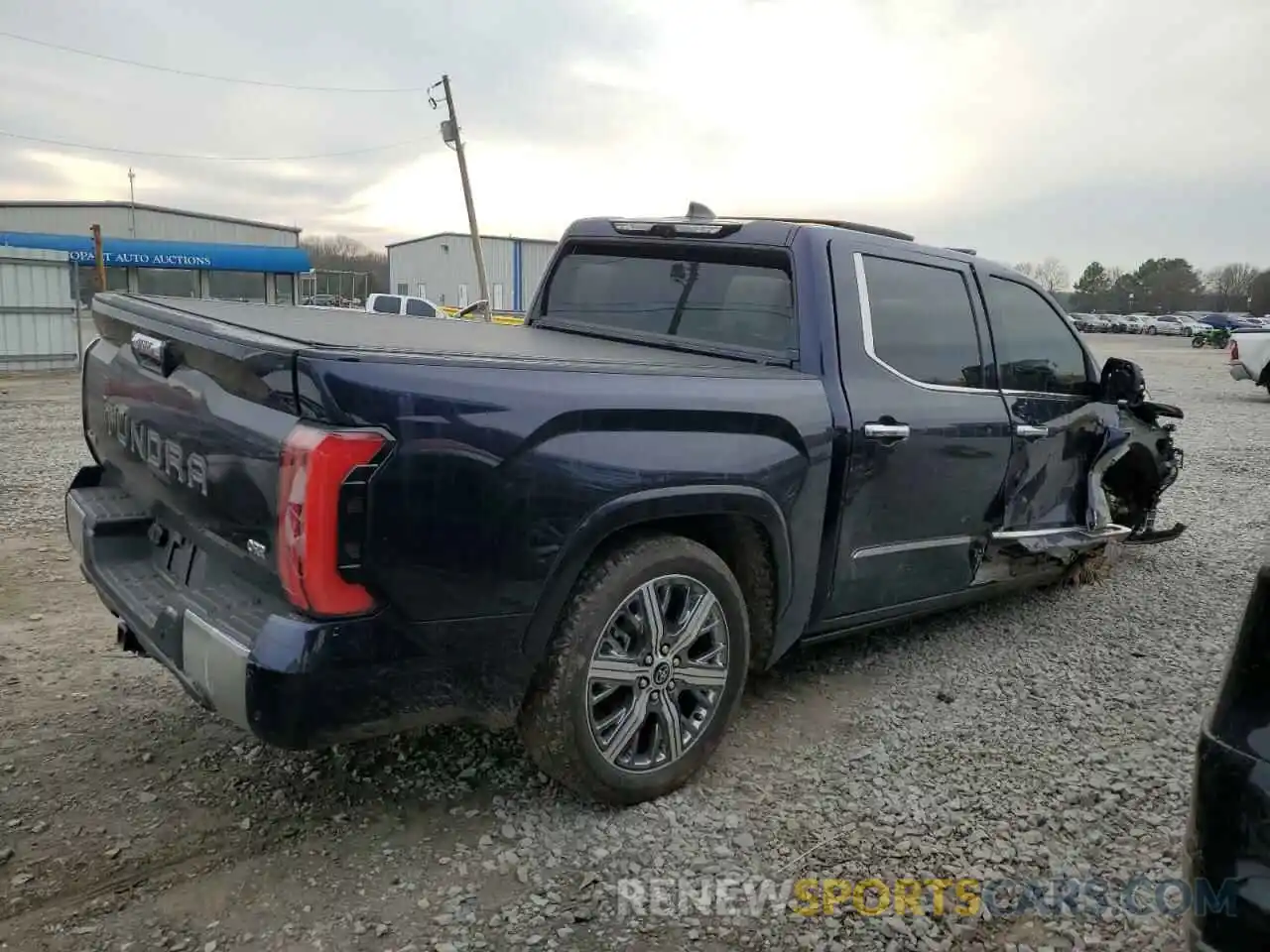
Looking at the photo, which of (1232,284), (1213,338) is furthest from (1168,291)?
(1213,338)

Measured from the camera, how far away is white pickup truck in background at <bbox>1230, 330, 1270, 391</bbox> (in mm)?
17016

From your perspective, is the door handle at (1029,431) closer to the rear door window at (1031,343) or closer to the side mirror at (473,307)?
the rear door window at (1031,343)

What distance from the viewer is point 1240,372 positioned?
17375 millimetres

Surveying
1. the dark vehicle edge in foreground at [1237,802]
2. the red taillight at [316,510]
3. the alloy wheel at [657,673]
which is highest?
the red taillight at [316,510]

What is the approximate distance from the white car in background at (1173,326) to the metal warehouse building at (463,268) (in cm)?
4143

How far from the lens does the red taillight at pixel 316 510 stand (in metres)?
2.17

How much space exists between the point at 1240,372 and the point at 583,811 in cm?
1845

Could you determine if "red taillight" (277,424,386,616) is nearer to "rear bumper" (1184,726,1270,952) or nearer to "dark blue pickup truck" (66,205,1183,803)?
"dark blue pickup truck" (66,205,1183,803)

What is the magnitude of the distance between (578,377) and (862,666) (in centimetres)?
226

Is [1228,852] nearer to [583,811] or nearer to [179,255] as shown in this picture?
[583,811]

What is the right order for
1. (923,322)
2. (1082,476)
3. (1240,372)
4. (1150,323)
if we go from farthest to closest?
(1150,323), (1240,372), (1082,476), (923,322)

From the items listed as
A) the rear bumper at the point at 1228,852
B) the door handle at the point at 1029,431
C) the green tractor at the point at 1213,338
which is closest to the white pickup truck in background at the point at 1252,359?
the door handle at the point at 1029,431

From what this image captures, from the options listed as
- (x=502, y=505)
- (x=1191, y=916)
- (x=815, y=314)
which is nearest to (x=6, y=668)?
(x=502, y=505)

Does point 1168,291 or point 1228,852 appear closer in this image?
point 1228,852
